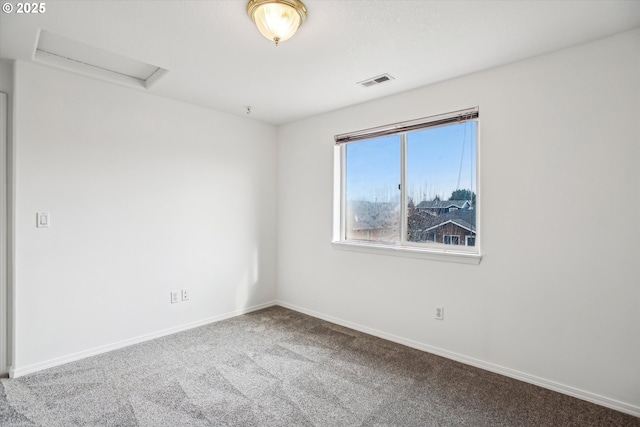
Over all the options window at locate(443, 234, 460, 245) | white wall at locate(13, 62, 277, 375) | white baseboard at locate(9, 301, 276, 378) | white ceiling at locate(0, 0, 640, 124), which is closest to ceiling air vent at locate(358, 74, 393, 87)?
white ceiling at locate(0, 0, 640, 124)

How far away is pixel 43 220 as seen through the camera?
257 cm

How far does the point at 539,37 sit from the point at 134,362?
389 centimetres

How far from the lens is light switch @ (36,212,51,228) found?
100 inches

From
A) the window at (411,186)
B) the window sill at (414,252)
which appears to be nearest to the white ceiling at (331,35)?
the window at (411,186)

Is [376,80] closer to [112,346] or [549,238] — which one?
[549,238]

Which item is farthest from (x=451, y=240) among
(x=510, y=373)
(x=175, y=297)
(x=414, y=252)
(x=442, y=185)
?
(x=175, y=297)

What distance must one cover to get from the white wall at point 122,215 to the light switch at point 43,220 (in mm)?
43

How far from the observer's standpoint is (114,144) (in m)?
2.95

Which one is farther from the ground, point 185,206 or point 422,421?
point 185,206

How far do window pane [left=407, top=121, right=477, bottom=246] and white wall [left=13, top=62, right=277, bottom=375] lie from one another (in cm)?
200

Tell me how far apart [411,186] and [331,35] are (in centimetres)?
166

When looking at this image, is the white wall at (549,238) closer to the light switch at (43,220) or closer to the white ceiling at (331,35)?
the white ceiling at (331,35)

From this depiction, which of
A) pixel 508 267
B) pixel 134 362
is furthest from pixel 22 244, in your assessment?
pixel 508 267

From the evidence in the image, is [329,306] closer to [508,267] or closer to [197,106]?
[508,267]
